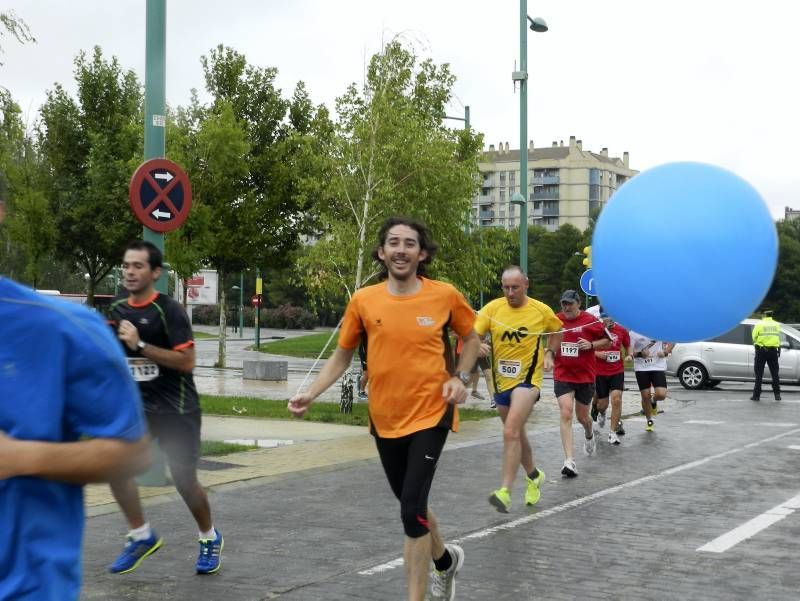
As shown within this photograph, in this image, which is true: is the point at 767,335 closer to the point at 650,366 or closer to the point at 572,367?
the point at 650,366

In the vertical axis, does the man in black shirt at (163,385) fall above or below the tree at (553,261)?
below

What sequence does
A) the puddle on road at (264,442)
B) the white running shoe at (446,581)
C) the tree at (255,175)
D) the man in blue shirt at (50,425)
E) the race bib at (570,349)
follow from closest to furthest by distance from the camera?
the man in blue shirt at (50,425) < the white running shoe at (446,581) < the race bib at (570,349) < the puddle on road at (264,442) < the tree at (255,175)

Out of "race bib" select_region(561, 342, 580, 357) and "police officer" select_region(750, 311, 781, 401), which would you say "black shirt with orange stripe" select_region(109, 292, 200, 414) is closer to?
"race bib" select_region(561, 342, 580, 357)

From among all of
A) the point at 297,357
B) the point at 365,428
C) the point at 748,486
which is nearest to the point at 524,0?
the point at 365,428

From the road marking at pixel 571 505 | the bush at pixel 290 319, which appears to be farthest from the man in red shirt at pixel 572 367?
the bush at pixel 290 319

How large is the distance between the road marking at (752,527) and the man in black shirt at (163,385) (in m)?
3.49

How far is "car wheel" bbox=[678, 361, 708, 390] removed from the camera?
26844 millimetres

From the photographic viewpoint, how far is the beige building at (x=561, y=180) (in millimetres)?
171625

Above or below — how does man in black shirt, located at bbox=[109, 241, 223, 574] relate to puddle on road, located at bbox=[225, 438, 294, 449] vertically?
above

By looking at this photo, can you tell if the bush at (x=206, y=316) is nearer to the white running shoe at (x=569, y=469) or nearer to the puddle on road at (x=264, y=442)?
the puddle on road at (x=264, y=442)

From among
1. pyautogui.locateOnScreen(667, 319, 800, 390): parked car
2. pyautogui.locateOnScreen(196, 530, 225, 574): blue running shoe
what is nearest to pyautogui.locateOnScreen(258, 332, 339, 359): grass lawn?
pyautogui.locateOnScreen(667, 319, 800, 390): parked car

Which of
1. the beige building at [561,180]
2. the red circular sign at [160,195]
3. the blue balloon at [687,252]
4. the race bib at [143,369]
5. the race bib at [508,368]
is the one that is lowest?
the race bib at [508,368]

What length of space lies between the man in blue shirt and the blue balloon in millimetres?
3321

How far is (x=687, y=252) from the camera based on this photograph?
4.86 meters
